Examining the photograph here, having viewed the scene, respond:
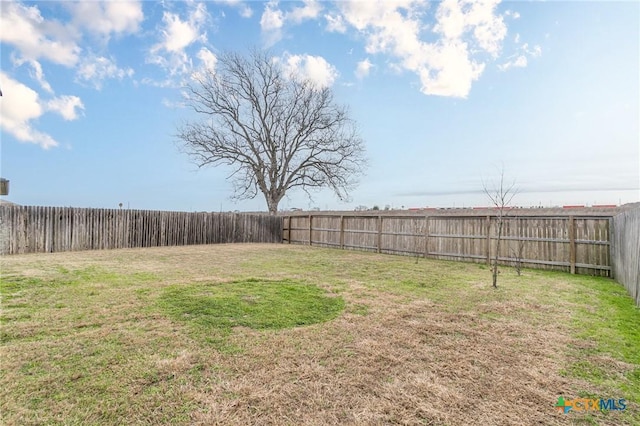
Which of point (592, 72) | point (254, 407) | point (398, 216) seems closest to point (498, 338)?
→ point (254, 407)

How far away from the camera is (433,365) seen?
2289 millimetres

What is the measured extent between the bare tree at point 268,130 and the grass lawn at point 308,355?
14.1 meters

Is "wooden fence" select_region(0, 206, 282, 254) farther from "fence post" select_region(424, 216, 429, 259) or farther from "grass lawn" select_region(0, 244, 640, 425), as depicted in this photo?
"fence post" select_region(424, 216, 429, 259)

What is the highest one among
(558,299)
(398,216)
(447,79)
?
(447,79)

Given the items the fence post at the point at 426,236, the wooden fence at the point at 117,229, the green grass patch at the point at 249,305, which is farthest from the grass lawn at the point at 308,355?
the wooden fence at the point at 117,229

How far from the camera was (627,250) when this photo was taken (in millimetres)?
4914

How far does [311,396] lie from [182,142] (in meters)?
18.9

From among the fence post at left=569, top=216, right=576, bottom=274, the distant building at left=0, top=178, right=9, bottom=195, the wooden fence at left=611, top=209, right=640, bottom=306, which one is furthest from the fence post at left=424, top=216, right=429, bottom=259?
the distant building at left=0, top=178, right=9, bottom=195

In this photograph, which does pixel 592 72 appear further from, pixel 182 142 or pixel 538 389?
→ pixel 182 142

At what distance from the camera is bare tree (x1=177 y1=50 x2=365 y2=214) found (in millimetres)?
Answer: 18219

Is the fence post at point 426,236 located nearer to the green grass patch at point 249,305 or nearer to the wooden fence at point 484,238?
the wooden fence at point 484,238

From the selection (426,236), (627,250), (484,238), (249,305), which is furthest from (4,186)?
(627,250)

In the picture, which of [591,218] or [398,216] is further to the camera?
[398,216]

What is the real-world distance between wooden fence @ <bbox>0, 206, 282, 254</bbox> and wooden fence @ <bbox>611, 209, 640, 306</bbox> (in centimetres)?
1330
